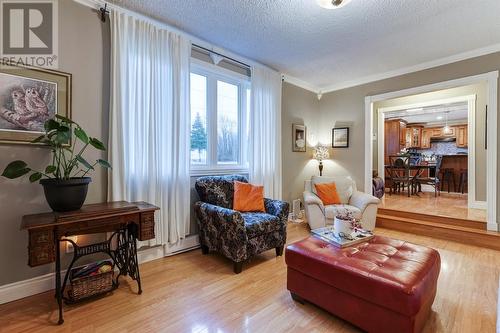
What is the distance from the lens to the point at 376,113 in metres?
5.85

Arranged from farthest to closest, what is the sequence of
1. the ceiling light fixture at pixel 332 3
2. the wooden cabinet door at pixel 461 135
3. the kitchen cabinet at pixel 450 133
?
1. the kitchen cabinet at pixel 450 133
2. the wooden cabinet door at pixel 461 135
3. the ceiling light fixture at pixel 332 3

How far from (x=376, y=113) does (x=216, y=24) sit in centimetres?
462

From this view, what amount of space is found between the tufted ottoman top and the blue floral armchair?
613 mm

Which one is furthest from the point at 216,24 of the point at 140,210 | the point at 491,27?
the point at 491,27

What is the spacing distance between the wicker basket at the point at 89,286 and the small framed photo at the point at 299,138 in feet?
11.3

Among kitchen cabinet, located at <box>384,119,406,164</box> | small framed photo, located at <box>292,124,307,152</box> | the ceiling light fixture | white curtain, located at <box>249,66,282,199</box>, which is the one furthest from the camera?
kitchen cabinet, located at <box>384,119,406,164</box>

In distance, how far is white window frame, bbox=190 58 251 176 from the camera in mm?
3231

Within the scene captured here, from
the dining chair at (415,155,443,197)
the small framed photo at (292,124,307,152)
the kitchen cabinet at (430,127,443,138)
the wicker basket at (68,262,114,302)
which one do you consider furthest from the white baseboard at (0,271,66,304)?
the kitchen cabinet at (430,127,443,138)

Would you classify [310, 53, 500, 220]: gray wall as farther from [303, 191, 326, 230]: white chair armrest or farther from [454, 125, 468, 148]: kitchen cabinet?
[454, 125, 468, 148]: kitchen cabinet

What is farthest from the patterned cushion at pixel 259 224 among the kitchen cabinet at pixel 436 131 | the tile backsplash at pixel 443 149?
the kitchen cabinet at pixel 436 131

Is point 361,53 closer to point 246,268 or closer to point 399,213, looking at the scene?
point 399,213

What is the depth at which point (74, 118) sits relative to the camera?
2238mm

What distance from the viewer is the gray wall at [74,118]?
6.38 feet

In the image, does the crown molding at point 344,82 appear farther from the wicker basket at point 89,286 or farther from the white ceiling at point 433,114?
the white ceiling at point 433,114
